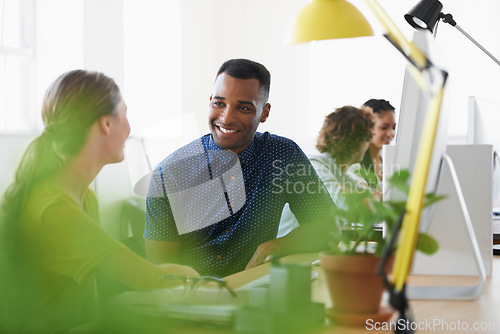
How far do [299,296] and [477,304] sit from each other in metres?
0.49

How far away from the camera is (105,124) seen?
45.8 inches

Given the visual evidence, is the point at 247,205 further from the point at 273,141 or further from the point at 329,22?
the point at 329,22

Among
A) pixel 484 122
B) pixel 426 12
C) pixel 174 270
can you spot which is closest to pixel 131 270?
pixel 174 270

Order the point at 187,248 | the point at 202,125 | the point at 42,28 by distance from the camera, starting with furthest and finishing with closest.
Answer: the point at 202,125, the point at 42,28, the point at 187,248

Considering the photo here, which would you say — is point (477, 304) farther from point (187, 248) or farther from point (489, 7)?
point (489, 7)

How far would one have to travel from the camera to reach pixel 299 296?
79 centimetres

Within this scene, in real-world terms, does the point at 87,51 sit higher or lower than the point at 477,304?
higher

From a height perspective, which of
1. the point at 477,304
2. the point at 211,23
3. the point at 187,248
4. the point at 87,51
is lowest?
the point at 187,248

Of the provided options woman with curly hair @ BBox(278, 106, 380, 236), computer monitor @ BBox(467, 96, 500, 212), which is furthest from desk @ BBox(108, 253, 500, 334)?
woman with curly hair @ BBox(278, 106, 380, 236)

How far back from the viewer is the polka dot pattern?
187 cm

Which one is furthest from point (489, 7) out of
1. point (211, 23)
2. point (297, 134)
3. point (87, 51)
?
point (87, 51)

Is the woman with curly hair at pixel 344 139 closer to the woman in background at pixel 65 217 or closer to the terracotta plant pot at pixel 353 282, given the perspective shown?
the woman in background at pixel 65 217

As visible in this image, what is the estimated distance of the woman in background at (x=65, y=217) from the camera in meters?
0.96

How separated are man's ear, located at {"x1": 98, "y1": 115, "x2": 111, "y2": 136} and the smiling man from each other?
742 millimetres
